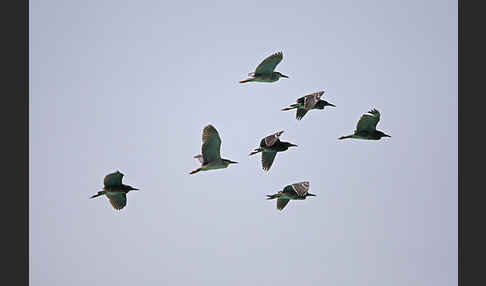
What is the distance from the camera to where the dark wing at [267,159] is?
27438mm

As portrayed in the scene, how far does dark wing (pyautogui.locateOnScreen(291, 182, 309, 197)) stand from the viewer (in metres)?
27.4

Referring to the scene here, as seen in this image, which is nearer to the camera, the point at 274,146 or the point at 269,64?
the point at 269,64

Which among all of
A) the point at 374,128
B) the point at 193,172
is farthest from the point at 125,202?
the point at 374,128

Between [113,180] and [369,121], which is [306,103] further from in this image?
[113,180]

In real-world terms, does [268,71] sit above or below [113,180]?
above

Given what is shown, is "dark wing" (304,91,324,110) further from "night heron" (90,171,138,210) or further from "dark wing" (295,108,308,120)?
"night heron" (90,171,138,210)

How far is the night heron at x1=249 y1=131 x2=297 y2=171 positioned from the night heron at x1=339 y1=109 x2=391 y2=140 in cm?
218

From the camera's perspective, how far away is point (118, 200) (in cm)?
2830

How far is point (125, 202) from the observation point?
28359mm

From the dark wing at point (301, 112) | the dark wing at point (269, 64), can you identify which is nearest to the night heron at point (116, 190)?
the dark wing at point (269, 64)

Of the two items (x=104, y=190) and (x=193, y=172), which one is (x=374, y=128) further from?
(x=104, y=190)

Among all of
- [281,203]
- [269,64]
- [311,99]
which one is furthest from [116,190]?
[311,99]

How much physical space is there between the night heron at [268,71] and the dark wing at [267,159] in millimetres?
2459

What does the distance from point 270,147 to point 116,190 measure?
212 inches
